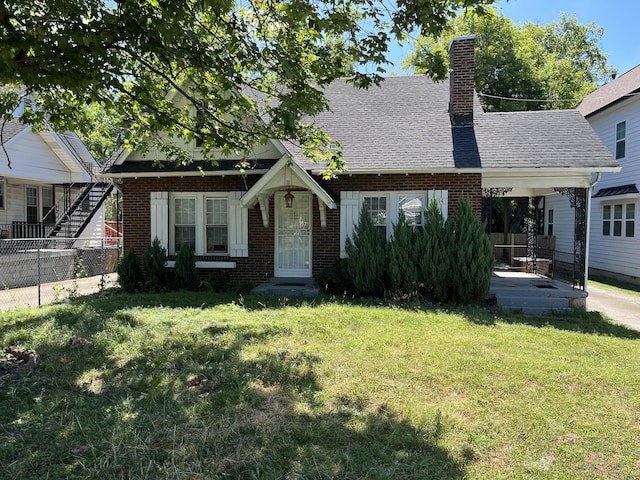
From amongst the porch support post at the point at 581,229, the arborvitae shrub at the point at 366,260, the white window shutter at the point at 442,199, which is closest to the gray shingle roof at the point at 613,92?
the porch support post at the point at 581,229

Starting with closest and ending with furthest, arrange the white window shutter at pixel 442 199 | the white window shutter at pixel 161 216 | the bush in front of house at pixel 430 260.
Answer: the bush in front of house at pixel 430 260
the white window shutter at pixel 442 199
the white window shutter at pixel 161 216

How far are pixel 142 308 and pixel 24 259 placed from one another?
801 cm

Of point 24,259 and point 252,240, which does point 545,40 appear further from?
point 24,259

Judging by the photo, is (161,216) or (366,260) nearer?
(366,260)

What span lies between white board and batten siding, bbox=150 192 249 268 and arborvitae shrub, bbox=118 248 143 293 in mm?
822

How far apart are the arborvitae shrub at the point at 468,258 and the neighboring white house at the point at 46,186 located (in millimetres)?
14735

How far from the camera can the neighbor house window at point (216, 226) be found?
38.1ft

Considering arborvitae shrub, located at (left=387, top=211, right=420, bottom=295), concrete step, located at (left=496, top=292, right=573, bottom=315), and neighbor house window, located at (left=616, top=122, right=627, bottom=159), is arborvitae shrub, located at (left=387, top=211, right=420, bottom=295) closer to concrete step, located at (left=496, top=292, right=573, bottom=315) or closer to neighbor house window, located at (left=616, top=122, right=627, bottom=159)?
concrete step, located at (left=496, top=292, right=573, bottom=315)

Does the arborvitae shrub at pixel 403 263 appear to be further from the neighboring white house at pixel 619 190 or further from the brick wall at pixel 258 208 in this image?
the neighboring white house at pixel 619 190

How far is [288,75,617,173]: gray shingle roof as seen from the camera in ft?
33.3

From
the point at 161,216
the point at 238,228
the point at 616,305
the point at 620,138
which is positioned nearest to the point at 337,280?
the point at 238,228

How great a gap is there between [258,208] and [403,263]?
13.9ft

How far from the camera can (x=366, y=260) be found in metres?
9.60

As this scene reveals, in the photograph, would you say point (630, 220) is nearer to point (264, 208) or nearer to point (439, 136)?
point (439, 136)
